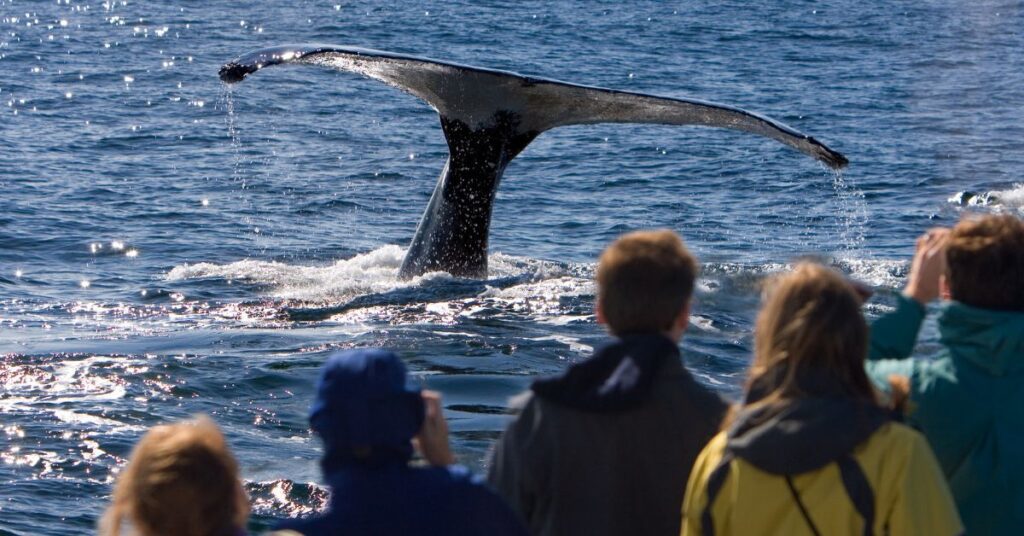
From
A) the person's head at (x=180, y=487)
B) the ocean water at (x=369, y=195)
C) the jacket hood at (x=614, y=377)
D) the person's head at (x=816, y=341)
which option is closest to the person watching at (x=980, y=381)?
the person's head at (x=816, y=341)

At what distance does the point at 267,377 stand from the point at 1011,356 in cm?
494

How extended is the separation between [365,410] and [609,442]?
551mm

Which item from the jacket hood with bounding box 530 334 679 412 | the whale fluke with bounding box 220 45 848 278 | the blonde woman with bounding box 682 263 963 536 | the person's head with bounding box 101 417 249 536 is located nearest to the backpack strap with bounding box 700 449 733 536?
the blonde woman with bounding box 682 263 963 536

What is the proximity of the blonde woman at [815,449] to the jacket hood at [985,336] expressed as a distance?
0.50 metres

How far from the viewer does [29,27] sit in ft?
102

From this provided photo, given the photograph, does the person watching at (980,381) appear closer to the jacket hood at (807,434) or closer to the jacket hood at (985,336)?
the jacket hood at (985,336)

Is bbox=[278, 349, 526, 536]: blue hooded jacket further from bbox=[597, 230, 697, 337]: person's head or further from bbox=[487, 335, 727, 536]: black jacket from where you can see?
bbox=[597, 230, 697, 337]: person's head

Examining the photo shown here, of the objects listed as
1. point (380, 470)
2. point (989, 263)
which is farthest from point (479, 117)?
point (380, 470)

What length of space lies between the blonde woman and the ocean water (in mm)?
3104

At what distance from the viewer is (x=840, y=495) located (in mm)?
2809

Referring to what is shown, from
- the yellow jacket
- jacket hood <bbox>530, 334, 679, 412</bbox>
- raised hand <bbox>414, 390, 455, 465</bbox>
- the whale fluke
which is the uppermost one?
the whale fluke

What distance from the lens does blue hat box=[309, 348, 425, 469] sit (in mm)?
2744

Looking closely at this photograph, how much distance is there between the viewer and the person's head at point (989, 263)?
3295 mm

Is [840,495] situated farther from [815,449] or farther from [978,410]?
[978,410]
